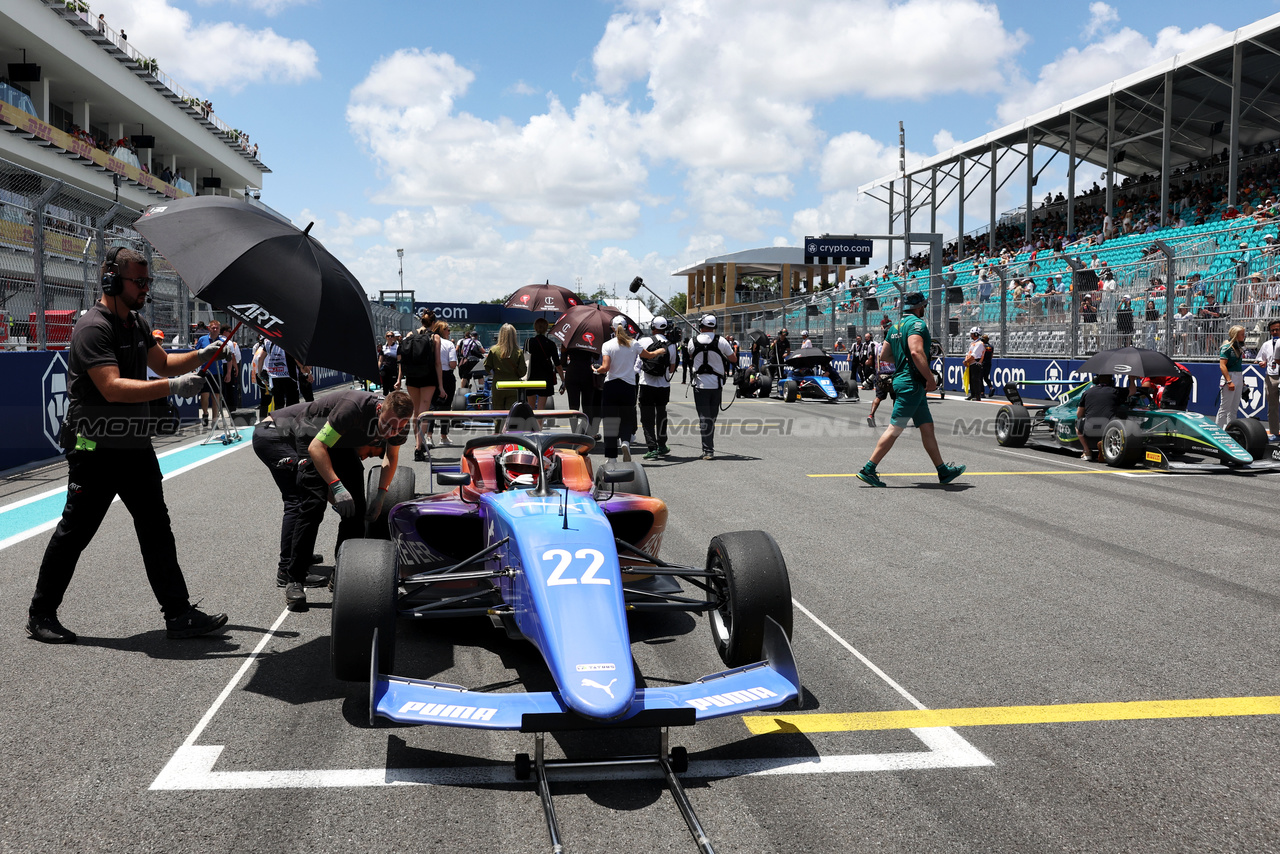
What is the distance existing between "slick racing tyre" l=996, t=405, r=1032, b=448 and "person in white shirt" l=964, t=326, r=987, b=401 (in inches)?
330

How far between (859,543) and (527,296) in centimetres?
1262

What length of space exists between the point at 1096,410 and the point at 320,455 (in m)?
9.18

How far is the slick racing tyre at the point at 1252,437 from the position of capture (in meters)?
10.9

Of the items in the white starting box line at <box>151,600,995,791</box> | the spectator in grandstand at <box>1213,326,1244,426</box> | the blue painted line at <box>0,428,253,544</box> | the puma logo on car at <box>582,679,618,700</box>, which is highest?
the spectator in grandstand at <box>1213,326,1244,426</box>

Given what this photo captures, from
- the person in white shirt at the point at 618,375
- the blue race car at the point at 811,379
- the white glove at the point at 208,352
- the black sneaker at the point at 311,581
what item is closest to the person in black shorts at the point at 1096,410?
the person in white shirt at the point at 618,375

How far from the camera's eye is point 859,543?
682 cm

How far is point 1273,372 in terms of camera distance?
12539mm

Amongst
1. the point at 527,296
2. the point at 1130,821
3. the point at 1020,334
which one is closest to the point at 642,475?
the point at 1130,821

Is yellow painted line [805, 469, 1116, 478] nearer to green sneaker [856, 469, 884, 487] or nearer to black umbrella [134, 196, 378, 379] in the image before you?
green sneaker [856, 469, 884, 487]

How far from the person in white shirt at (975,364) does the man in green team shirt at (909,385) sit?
40.6ft

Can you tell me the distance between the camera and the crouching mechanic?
500 centimetres

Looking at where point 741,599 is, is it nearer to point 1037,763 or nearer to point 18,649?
point 1037,763

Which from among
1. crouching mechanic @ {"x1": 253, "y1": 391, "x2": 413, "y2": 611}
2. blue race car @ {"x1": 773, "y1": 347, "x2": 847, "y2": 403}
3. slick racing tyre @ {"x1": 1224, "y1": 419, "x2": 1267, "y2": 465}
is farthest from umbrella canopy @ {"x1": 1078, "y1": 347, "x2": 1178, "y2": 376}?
blue race car @ {"x1": 773, "y1": 347, "x2": 847, "y2": 403}

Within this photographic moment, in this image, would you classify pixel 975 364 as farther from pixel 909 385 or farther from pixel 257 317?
pixel 257 317
